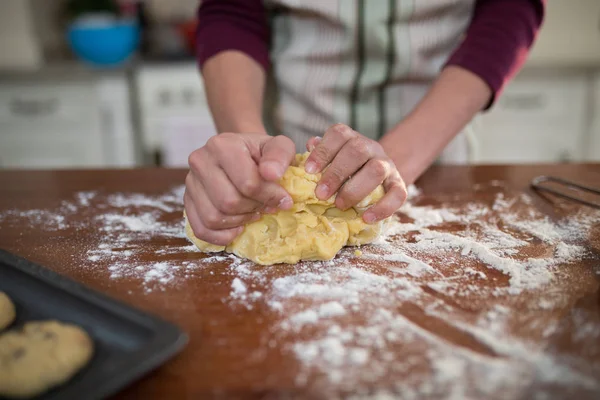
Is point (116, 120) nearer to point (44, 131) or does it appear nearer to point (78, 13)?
point (44, 131)

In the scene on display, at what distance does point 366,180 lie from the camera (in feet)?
2.41

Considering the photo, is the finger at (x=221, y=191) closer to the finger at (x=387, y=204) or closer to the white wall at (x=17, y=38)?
the finger at (x=387, y=204)

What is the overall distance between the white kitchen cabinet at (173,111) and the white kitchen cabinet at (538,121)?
1.26 meters

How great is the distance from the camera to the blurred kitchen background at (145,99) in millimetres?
2291

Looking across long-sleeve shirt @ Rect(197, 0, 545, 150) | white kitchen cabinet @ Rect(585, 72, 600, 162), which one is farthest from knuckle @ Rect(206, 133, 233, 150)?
white kitchen cabinet @ Rect(585, 72, 600, 162)

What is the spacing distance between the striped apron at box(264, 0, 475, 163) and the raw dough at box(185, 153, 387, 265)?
46cm

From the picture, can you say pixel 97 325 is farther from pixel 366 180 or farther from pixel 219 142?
pixel 366 180

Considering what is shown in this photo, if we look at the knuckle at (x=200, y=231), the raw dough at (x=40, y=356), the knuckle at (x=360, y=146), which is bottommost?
the raw dough at (x=40, y=356)

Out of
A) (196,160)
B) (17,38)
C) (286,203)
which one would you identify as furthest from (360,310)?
(17,38)

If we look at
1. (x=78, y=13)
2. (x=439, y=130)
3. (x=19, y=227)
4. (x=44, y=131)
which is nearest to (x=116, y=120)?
(x=44, y=131)

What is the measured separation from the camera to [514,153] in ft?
8.00

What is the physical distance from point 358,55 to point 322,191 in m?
0.58

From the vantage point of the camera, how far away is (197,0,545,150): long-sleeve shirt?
3.68ft

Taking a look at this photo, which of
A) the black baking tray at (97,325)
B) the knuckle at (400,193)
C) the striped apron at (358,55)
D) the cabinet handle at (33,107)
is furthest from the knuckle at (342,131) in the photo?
the cabinet handle at (33,107)
